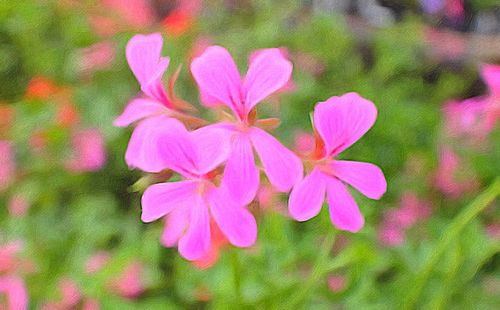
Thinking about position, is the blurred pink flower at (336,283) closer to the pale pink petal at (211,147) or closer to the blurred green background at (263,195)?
the blurred green background at (263,195)

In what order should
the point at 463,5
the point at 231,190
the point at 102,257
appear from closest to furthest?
the point at 231,190, the point at 102,257, the point at 463,5

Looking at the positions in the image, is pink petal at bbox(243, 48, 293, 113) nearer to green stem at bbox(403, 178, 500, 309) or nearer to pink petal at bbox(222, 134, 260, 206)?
pink petal at bbox(222, 134, 260, 206)

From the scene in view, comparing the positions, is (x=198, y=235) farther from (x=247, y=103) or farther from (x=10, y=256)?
(x=10, y=256)

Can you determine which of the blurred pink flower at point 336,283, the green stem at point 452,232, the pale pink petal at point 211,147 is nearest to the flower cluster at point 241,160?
the pale pink petal at point 211,147

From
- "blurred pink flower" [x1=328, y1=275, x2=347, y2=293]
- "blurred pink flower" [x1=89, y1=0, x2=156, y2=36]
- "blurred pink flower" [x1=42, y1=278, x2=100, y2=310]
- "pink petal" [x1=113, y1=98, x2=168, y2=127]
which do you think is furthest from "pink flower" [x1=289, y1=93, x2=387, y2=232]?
"blurred pink flower" [x1=89, y1=0, x2=156, y2=36]

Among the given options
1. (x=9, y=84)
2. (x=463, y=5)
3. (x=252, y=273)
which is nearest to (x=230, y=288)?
(x=252, y=273)

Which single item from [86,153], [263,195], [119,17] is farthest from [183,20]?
[263,195]

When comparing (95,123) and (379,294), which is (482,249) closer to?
(379,294)
